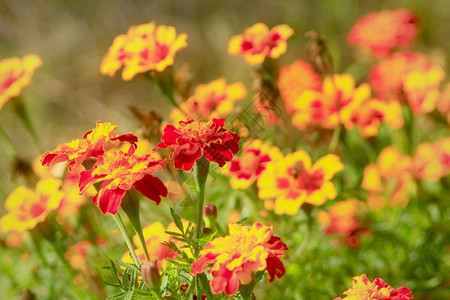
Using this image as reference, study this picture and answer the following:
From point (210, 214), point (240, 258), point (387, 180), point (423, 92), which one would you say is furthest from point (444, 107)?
point (240, 258)

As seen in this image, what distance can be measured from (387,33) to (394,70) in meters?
0.13

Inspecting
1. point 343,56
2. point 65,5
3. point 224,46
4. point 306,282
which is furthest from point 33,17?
point 306,282

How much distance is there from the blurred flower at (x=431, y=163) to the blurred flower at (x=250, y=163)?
16.8 inches

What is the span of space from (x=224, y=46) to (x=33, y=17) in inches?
46.3

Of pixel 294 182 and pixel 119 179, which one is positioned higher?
pixel 119 179

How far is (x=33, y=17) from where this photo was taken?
3.10 m

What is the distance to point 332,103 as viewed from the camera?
1162mm

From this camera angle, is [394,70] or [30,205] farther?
[394,70]

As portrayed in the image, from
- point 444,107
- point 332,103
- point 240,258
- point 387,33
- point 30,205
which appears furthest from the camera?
point 387,33

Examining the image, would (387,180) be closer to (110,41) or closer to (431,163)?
(431,163)

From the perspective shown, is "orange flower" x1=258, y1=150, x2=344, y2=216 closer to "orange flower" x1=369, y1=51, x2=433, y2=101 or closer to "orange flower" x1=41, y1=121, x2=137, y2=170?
"orange flower" x1=41, y1=121, x2=137, y2=170

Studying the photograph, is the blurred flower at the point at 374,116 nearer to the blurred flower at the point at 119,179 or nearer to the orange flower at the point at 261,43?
the orange flower at the point at 261,43

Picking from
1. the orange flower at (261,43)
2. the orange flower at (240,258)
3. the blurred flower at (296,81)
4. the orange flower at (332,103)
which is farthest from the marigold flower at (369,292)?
the blurred flower at (296,81)

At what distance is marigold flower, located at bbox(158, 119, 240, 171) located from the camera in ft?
2.01
